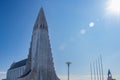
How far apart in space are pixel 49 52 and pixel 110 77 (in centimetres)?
3099

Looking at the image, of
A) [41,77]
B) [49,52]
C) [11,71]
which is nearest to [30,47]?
[49,52]

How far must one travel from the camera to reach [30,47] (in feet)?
287

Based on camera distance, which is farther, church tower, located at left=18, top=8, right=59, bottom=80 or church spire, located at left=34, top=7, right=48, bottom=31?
church spire, located at left=34, top=7, right=48, bottom=31

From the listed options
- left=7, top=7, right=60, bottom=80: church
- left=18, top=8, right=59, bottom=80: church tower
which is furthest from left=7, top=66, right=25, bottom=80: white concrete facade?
left=18, top=8, right=59, bottom=80: church tower

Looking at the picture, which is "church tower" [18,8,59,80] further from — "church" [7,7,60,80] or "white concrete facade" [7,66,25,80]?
"white concrete facade" [7,66,25,80]

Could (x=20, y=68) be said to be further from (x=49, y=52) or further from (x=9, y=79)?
(x=49, y=52)

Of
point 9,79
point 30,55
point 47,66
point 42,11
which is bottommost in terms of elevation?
point 9,79

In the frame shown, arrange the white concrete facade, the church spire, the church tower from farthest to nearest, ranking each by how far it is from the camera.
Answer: the white concrete facade < the church spire < the church tower

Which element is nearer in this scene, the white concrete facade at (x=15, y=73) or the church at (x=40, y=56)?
the church at (x=40, y=56)

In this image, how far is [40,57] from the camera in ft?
262

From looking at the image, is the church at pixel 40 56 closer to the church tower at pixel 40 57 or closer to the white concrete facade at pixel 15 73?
the church tower at pixel 40 57

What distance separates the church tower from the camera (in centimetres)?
7750

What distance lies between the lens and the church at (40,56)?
254 ft

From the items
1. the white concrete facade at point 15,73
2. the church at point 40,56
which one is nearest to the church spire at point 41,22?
the church at point 40,56
